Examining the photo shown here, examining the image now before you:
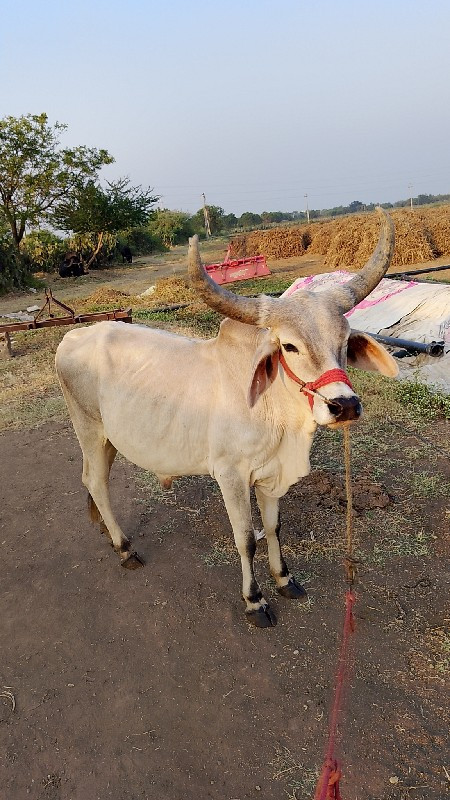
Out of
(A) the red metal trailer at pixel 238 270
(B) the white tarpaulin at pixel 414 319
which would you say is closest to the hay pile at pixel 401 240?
(A) the red metal trailer at pixel 238 270

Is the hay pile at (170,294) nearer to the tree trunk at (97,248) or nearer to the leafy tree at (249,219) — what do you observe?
the tree trunk at (97,248)

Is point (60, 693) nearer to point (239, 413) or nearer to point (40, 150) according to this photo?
point (239, 413)

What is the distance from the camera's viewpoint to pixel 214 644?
3305 mm

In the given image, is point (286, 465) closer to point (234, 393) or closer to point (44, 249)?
point (234, 393)

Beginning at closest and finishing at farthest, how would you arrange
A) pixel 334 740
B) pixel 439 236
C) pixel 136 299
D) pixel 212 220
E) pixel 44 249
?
pixel 334 740 < pixel 136 299 < pixel 439 236 < pixel 44 249 < pixel 212 220

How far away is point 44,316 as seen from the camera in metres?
15.2

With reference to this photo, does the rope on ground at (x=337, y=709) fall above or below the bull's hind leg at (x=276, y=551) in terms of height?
below

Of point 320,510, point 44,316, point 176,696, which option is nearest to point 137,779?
point 176,696

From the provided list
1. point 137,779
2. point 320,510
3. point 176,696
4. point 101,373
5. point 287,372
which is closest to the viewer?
point 137,779

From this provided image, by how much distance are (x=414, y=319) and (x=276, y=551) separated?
16.0 feet

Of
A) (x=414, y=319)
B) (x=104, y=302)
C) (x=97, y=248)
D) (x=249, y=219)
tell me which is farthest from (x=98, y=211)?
(x=249, y=219)

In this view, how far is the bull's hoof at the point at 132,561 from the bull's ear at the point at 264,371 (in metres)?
1.92

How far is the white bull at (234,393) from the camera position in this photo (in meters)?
2.63

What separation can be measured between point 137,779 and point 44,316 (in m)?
14.1
